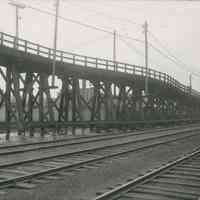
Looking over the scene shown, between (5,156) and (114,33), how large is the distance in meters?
33.7

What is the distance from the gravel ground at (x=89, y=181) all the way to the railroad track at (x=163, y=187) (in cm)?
41

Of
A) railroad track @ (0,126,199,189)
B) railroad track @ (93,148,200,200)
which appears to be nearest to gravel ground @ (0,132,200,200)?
railroad track @ (0,126,199,189)

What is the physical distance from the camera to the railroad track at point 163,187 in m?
6.36

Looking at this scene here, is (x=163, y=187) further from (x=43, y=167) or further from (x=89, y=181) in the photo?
(x=43, y=167)

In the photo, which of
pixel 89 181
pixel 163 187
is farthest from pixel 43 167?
pixel 163 187

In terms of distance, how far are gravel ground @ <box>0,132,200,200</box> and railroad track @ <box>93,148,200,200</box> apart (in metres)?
0.41

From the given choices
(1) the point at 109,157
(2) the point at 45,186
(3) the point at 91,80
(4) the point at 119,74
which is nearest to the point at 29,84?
(3) the point at 91,80

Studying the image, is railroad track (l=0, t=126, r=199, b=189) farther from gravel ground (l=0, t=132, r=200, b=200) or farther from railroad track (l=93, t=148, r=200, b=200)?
railroad track (l=93, t=148, r=200, b=200)

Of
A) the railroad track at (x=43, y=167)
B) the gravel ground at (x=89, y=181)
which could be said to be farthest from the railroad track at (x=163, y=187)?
the railroad track at (x=43, y=167)

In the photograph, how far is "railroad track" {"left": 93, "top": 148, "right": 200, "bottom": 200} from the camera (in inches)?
251

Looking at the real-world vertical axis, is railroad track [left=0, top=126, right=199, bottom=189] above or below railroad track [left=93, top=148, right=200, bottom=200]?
above

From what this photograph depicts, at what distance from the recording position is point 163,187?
23.6ft

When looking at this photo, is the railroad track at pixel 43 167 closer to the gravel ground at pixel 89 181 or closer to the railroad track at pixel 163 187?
the gravel ground at pixel 89 181

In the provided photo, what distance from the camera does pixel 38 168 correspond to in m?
9.09
